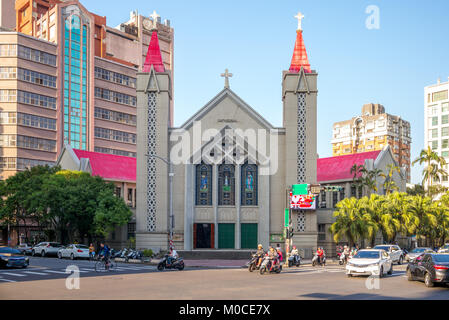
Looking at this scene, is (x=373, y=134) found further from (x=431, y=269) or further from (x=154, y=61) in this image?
(x=431, y=269)

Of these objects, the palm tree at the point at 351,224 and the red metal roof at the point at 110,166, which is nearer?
the palm tree at the point at 351,224

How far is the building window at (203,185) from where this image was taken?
50656mm

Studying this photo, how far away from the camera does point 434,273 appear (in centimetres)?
2186

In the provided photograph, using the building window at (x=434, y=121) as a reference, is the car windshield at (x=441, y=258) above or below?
below

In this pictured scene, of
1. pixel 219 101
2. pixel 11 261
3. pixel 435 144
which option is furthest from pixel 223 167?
pixel 435 144

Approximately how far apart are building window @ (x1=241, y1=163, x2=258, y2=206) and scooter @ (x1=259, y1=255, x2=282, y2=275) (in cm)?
1968

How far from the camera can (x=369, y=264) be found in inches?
1059

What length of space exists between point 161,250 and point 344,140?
334 ft

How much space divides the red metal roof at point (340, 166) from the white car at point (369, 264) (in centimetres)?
3080

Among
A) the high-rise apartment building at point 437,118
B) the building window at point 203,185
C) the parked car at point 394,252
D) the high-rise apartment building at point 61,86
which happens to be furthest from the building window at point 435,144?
the parked car at point 394,252

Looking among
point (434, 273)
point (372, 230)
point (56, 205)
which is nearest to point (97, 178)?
point (56, 205)

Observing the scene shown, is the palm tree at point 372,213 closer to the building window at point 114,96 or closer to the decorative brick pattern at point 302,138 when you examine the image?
the decorative brick pattern at point 302,138

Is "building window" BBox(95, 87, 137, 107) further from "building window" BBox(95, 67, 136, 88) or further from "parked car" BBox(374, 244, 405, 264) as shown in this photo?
"parked car" BBox(374, 244, 405, 264)

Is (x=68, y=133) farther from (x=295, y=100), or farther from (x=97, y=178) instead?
(x=295, y=100)
